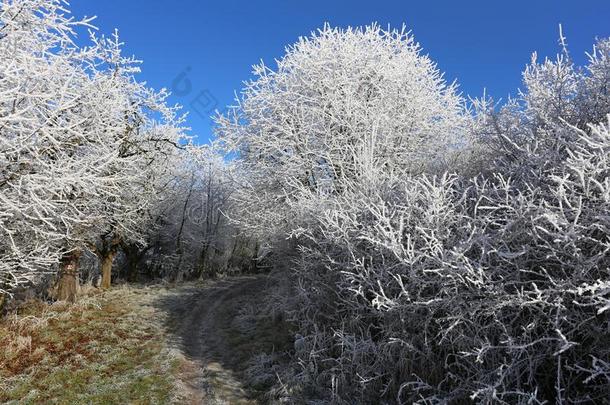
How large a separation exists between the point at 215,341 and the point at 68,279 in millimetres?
7320

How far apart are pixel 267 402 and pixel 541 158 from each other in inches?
219

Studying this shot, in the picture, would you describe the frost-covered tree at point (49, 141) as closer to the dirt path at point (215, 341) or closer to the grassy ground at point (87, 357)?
the grassy ground at point (87, 357)

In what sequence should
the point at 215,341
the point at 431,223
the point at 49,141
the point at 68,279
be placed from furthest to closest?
the point at 68,279
the point at 215,341
the point at 49,141
the point at 431,223


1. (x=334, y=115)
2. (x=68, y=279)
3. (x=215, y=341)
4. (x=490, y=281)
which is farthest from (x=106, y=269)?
(x=490, y=281)

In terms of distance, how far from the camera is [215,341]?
34.7 feet

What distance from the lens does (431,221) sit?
17.8 feet

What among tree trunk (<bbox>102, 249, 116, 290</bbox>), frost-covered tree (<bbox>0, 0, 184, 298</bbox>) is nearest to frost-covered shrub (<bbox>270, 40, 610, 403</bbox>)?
frost-covered tree (<bbox>0, 0, 184, 298</bbox>)

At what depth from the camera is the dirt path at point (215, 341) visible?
24.6ft

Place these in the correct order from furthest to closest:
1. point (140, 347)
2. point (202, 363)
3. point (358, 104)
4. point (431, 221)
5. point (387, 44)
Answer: point (387, 44) < point (358, 104) < point (140, 347) < point (202, 363) < point (431, 221)

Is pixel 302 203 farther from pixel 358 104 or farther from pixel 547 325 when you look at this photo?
pixel 547 325

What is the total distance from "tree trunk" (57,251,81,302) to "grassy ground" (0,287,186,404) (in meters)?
0.80

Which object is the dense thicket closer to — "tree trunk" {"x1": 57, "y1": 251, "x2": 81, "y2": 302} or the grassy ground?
the grassy ground

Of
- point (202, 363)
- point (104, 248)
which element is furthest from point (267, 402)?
point (104, 248)

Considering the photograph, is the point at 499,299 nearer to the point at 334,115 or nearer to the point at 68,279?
the point at 334,115
